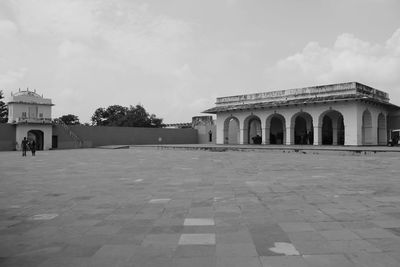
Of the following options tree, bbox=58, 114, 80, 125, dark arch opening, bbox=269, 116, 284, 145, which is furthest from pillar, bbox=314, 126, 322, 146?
tree, bbox=58, 114, 80, 125

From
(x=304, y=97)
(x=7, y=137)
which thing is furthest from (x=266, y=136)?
(x=7, y=137)

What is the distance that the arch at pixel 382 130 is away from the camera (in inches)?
1172

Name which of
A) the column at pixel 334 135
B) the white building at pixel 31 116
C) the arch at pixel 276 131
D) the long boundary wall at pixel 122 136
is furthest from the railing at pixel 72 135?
the column at pixel 334 135

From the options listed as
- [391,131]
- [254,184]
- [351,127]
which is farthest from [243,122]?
[254,184]

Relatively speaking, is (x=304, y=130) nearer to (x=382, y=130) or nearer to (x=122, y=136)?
(x=382, y=130)

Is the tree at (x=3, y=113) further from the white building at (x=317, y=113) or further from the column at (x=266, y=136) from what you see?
the column at (x=266, y=136)

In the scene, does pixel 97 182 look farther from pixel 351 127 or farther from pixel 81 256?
pixel 351 127

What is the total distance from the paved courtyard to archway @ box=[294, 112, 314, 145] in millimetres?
25295

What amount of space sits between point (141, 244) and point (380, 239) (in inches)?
100

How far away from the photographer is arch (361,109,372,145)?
91.0 feet

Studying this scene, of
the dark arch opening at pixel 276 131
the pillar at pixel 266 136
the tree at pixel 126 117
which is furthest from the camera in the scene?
the tree at pixel 126 117

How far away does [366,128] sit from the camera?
2812 cm

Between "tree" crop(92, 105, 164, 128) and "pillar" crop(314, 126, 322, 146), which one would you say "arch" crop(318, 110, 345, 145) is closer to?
"pillar" crop(314, 126, 322, 146)

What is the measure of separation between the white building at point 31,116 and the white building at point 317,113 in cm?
1597
